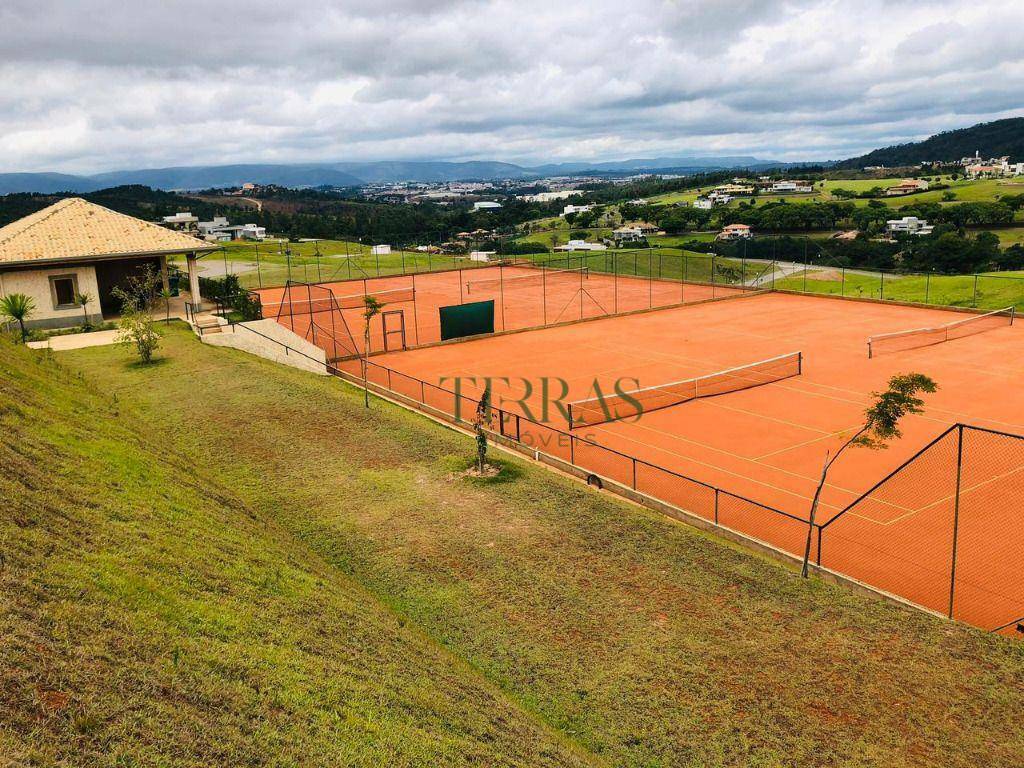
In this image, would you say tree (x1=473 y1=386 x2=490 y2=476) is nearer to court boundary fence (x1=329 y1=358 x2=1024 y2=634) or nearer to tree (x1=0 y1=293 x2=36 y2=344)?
court boundary fence (x1=329 y1=358 x2=1024 y2=634)

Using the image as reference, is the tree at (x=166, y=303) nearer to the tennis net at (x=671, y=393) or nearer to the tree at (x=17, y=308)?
the tree at (x=17, y=308)

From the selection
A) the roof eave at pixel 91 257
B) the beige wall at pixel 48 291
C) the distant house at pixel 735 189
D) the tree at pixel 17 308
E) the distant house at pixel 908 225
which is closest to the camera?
the tree at pixel 17 308

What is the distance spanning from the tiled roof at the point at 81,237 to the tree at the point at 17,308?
1.93 meters

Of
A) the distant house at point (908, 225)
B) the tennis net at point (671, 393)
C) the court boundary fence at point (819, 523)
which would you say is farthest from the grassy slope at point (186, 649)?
the distant house at point (908, 225)

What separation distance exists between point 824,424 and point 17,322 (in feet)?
112

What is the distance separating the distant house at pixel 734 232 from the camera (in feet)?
317

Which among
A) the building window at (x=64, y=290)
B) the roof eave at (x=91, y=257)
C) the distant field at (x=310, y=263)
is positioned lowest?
the distant field at (x=310, y=263)

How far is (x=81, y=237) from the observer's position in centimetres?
3744

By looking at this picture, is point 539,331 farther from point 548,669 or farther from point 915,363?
point 548,669

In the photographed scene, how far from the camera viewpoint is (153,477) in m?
13.9

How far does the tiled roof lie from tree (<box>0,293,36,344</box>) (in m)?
1.93

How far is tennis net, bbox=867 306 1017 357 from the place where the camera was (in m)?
37.8

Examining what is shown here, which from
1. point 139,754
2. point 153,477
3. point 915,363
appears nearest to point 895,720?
point 139,754

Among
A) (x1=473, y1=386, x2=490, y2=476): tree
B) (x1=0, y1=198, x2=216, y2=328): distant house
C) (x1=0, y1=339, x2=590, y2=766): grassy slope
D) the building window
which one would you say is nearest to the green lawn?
(x1=473, y1=386, x2=490, y2=476): tree
